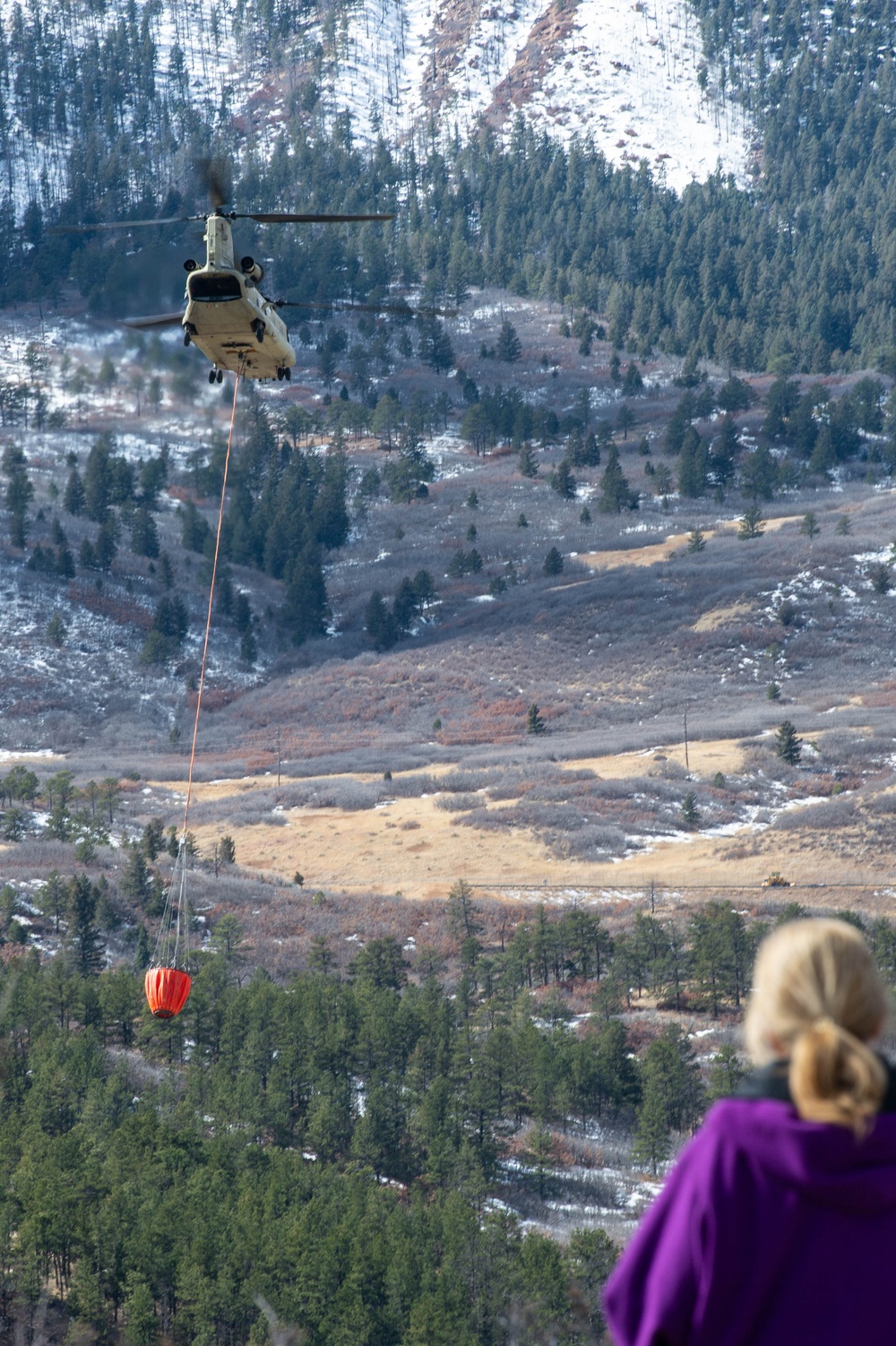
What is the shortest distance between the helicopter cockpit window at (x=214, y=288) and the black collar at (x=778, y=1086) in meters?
15.5

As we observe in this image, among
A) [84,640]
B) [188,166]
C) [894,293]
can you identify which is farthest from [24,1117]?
[188,166]

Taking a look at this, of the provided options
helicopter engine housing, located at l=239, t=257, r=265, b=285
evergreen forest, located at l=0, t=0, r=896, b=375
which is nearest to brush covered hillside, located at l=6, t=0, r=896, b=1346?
evergreen forest, located at l=0, t=0, r=896, b=375

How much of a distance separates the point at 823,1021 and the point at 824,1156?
0.22 m

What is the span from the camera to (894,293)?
141875mm

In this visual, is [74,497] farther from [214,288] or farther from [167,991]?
[214,288]

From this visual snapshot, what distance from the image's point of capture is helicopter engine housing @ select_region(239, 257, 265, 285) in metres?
16.6

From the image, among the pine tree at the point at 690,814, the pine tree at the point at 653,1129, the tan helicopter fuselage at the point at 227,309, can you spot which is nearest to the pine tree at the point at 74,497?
the pine tree at the point at 690,814

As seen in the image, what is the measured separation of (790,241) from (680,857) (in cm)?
13150

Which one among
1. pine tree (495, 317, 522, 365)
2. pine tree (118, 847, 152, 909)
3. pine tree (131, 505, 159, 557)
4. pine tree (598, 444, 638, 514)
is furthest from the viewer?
pine tree (495, 317, 522, 365)

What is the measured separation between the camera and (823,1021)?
2.29m

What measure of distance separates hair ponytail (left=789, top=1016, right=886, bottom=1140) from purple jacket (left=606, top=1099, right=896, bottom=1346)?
0.08 ft

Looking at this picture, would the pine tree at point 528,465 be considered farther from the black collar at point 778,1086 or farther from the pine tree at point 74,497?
the black collar at point 778,1086

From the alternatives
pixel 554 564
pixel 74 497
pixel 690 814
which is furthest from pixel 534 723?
pixel 74 497

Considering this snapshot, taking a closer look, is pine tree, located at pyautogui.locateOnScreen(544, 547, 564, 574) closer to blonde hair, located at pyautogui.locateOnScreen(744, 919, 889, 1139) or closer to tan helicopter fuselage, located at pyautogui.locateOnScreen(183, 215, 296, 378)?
tan helicopter fuselage, located at pyautogui.locateOnScreen(183, 215, 296, 378)
